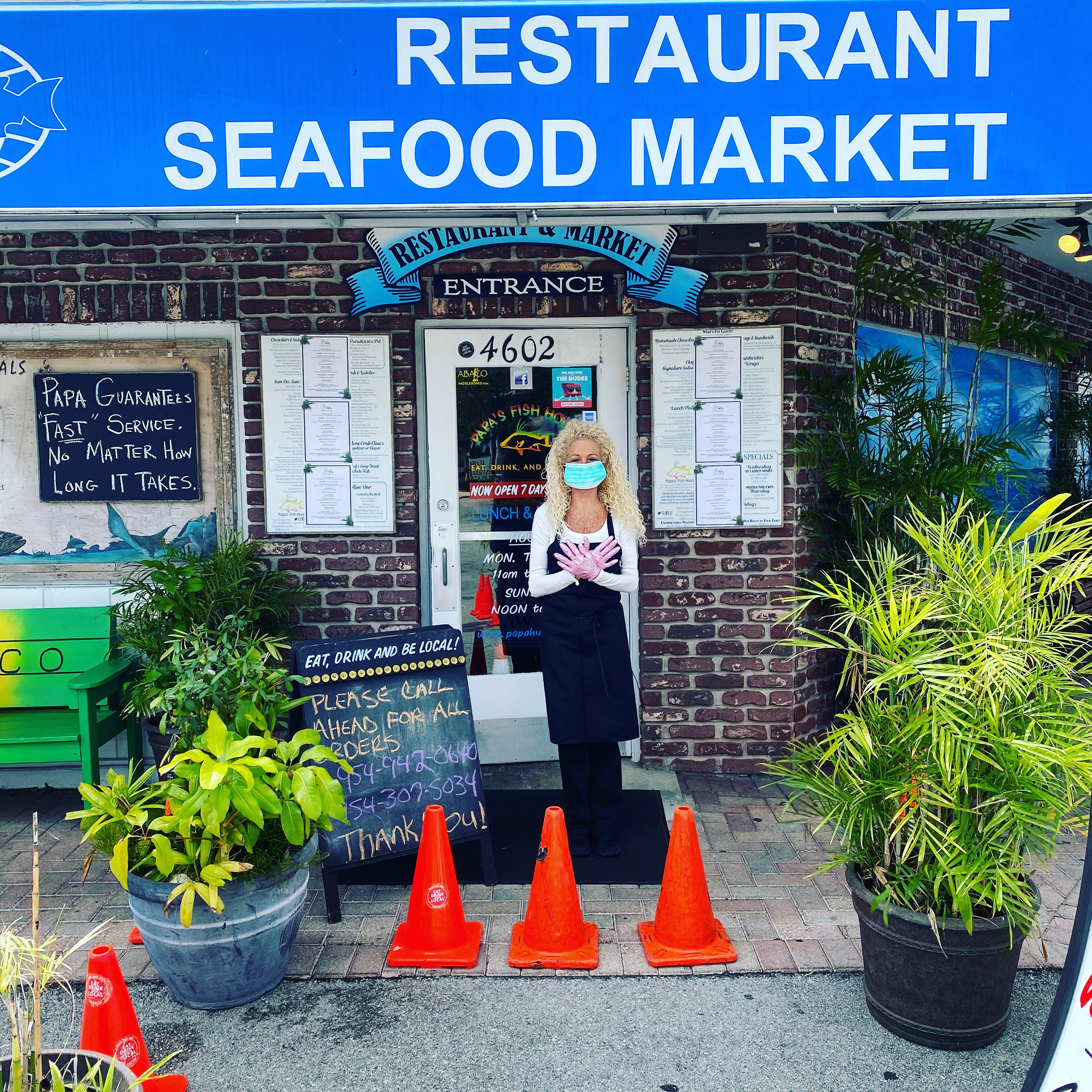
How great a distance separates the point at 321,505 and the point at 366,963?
2.46m

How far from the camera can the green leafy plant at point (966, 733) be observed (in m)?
2.68

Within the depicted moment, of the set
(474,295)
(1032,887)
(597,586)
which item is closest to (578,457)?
(597,586)

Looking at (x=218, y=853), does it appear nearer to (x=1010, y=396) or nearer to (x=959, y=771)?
(x=959, y=771)

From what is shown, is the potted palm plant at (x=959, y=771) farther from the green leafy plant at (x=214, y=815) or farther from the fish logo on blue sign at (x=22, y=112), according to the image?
the fish logo on blue sign at (x=22, y=112)

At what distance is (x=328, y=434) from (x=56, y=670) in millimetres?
1800

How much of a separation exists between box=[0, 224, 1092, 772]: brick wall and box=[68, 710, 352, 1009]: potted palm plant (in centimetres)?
202

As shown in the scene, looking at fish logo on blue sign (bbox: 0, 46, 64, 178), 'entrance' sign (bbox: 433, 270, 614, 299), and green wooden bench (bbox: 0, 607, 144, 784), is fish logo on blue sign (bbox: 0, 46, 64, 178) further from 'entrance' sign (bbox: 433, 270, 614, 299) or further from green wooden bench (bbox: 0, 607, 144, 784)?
green wooden bench (bbox: 0, 607, 144, 784)

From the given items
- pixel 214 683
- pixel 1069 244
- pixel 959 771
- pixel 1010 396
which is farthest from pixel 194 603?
pixel 1010 396

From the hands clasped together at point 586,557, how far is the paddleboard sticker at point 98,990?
2.23m

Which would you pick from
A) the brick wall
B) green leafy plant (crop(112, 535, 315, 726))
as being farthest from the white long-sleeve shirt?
green leafy plant (crop(112, 535, 315, 726))

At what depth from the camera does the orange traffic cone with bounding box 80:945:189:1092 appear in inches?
105

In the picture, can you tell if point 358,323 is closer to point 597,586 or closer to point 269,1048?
point 597,586

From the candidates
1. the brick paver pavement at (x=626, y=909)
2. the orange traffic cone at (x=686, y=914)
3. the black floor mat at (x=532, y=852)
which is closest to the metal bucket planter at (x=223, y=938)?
A: the brick paver pavement at (x=626, y=909)

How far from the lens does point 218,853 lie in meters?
3.11
